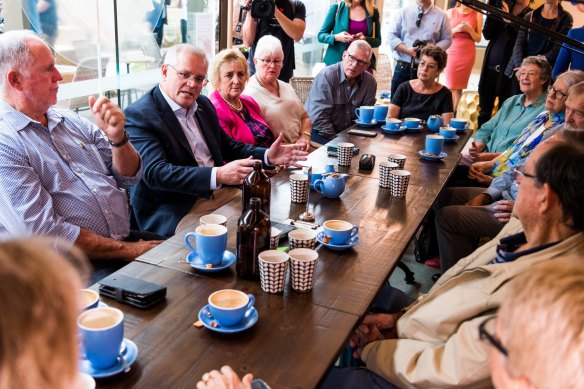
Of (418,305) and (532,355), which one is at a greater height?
(532,355)

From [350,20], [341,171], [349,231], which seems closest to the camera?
[349,231]

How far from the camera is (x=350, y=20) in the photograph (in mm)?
5309

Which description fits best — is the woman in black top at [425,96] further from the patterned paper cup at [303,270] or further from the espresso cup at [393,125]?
the patterned paper cup at [303,270]

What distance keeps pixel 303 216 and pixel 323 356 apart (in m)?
0.82

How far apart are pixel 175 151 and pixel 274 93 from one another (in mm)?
1295

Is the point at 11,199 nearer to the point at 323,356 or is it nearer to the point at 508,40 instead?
the point at 323,356

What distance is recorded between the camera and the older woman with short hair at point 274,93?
3537 millimetres

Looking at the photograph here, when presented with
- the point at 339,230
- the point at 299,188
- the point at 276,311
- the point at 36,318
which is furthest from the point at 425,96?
the point at 36,318

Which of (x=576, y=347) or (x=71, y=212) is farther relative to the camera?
(x=71, y=212)

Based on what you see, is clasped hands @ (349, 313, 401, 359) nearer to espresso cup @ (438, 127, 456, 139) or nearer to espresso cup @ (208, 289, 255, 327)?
espresso cup @ (208, 289, 255, 327)

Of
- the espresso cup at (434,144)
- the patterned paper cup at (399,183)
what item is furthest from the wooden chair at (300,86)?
the patterned paper cup at (399,183)

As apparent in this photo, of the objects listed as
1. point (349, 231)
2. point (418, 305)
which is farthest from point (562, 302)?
point (349, 231)

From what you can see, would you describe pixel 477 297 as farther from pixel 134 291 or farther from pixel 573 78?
pixel 573 78

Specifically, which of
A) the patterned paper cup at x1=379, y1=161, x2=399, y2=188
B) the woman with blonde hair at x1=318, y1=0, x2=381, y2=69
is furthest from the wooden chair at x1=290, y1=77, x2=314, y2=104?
the patterned paper cup at x1=379, y1=161, x2=399, y2=188
